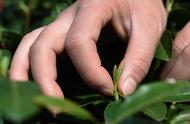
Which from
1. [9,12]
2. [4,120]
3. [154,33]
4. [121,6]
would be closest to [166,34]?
[154,33]

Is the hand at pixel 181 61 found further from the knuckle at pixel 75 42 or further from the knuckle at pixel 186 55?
the knuckle at pixel 75 42

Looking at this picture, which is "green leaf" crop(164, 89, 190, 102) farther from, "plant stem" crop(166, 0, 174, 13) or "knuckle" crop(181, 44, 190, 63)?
"plant stem" crop(166, 0, 174, 13)

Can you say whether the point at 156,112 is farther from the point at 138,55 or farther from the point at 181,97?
the point at 138,55

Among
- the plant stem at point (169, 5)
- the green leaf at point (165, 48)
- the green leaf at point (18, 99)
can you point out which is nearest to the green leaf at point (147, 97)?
the green leaf at point (18, 99)

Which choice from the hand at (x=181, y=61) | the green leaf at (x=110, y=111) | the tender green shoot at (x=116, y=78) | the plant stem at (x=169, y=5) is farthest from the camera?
the plant stem at (x=169, y=5)

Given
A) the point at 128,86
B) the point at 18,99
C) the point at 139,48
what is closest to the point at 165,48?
the point at 139,48
